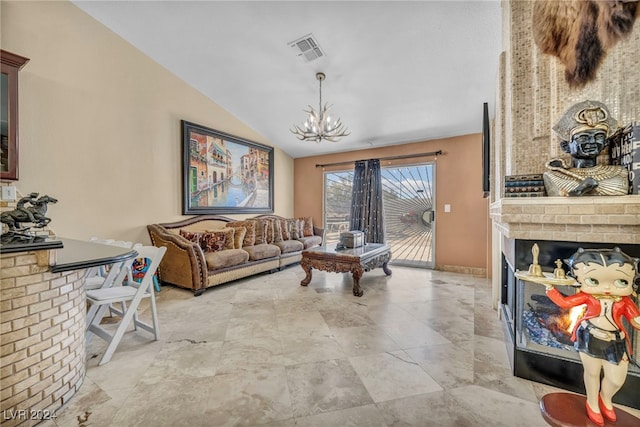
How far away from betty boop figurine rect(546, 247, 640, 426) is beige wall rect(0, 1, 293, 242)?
4248 millimetres

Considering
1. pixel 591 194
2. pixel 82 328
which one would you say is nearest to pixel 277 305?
pixel 82 328

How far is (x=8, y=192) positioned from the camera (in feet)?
7.91

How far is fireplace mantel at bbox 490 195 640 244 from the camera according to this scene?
1.24 metres

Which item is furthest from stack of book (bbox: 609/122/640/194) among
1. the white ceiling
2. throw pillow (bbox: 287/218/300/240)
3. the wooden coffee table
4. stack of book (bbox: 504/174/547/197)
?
throw pillow (bbox: 287/218/300/240)

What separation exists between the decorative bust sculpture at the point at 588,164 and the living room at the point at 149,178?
0.24 meters

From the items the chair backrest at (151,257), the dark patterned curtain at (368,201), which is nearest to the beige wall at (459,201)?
the dark patterned curtain at (368,201)

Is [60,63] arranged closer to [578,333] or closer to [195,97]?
[195,97]

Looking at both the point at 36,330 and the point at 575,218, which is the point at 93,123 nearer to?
the point at 36,330

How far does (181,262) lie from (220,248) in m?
0.60

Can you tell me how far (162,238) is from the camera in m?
3.43

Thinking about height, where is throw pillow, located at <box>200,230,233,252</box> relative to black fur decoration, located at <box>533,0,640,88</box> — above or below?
below

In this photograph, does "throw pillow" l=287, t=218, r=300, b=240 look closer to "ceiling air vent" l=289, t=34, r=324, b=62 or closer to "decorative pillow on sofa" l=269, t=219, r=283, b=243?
"decorative pillow on sofa" l=269, t=219, r=283, b=243

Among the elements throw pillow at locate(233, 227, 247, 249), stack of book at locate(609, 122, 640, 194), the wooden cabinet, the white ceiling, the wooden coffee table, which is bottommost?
the wooden coffee table

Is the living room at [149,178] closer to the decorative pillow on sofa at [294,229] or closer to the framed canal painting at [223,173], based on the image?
the framed canal painting at [223,173]
